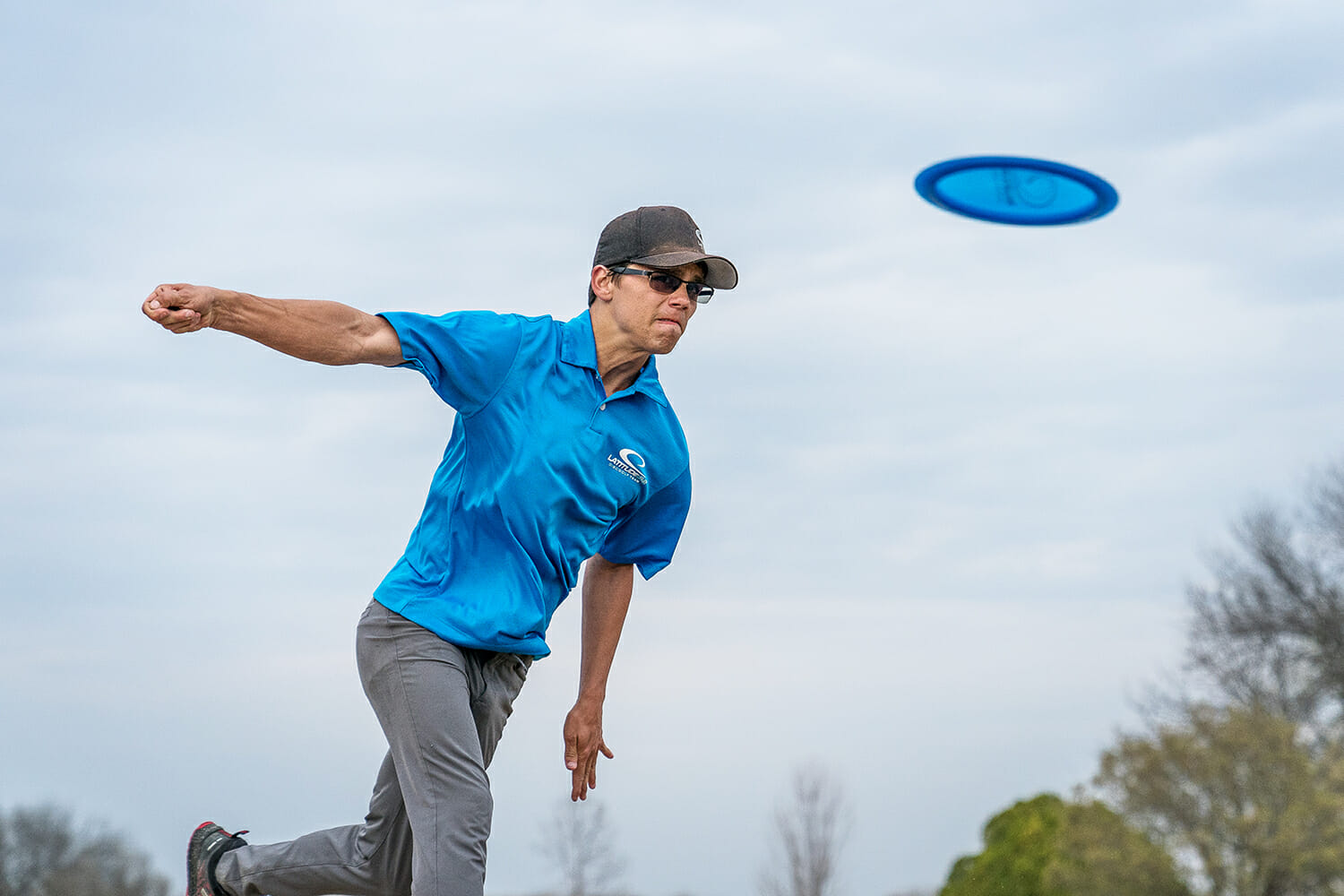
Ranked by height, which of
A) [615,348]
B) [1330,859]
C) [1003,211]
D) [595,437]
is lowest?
[1330,859]

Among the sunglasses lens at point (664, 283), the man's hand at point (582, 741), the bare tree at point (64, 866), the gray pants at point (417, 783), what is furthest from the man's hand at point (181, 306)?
the bare tree at point (64, 866)

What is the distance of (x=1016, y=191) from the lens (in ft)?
25.7

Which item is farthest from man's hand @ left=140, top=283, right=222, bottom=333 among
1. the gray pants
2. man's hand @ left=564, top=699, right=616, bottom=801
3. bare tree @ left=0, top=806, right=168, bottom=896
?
bare tree @ left=0, top=806, right=168, bottom=896

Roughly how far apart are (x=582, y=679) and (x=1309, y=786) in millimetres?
31518

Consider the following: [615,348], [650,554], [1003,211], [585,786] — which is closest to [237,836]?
[585,786]

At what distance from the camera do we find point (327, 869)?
500 cm

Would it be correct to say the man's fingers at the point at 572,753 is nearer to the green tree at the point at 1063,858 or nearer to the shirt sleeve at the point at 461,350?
the shirt sleeve at the point at 461,350

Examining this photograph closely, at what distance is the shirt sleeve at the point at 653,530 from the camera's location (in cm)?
544

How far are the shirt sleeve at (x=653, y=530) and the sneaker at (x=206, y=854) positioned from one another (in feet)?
6.28

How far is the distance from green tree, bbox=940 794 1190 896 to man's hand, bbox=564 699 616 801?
2902 centimetres

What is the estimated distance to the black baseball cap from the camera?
16.1 ft

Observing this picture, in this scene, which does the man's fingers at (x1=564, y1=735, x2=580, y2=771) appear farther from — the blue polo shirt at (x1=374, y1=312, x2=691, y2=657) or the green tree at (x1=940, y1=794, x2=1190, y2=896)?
the green tree at (x1=940, y1=794, x2=1190, y2=896)

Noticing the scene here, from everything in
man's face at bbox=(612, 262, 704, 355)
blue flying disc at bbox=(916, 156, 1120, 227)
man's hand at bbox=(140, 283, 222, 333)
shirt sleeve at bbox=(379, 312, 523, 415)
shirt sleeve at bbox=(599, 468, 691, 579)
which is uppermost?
blue flying disc at bbox=(916, 156, 1120, 227)

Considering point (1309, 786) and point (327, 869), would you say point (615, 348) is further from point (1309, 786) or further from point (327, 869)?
point (1309, 786)
